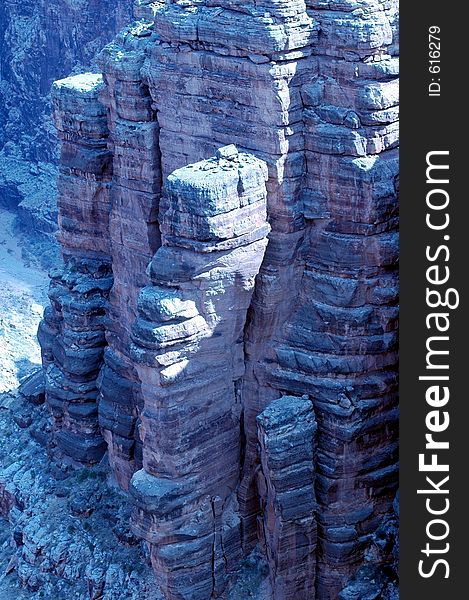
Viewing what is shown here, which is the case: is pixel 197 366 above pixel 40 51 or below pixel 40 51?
above

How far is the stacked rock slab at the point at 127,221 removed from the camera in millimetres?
29406

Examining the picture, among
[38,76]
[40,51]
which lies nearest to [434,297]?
[40,51]

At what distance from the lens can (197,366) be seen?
1081 inches

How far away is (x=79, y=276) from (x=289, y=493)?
8.65 m

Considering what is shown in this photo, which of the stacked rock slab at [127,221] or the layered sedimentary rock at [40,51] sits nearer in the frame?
the stacked rock slab at [127,221]

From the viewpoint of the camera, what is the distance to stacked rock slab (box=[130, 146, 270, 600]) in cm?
2612

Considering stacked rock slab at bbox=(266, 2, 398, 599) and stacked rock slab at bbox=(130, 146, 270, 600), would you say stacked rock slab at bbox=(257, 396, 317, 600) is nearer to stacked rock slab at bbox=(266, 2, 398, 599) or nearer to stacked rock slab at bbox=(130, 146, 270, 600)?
stacked rock slab at bbox=(266, 2, 398, 599)

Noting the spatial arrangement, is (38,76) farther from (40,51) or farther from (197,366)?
(197,366)

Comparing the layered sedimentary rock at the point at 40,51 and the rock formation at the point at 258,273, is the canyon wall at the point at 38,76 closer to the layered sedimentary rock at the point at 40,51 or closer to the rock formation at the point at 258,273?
the layered sedimentary rock at the point at 40,51

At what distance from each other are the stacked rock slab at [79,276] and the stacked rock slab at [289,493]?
647cm

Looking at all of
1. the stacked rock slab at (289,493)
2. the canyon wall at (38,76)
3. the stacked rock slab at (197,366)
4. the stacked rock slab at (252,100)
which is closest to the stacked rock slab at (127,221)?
the stacked rock slab at (252,100)

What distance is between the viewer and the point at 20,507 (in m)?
34.8

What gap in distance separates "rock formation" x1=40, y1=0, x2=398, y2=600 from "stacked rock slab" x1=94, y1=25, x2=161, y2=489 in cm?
6

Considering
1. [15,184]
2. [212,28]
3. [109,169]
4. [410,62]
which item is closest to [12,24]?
[15,184]
